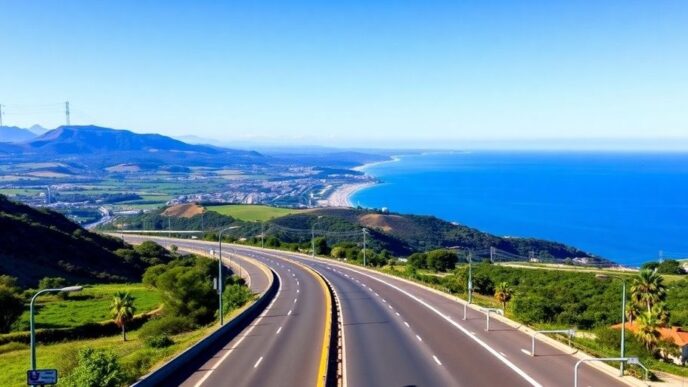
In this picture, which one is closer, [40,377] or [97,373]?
[40,377]

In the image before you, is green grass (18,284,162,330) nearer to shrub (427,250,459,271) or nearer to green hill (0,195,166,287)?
green hill (0,195,166,287)

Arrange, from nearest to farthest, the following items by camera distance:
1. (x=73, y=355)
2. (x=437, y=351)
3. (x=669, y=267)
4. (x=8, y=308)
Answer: (x=73, y=355) < (x=437, y=351) < (x=8, y=308) < (x=669, y=267)

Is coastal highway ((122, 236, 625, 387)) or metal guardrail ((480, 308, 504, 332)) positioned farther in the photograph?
metal guardrail ((480, 308, 504, 332))

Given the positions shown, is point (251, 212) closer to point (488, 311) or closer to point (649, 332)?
point (649, 332)

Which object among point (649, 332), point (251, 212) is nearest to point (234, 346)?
point (649, 332)

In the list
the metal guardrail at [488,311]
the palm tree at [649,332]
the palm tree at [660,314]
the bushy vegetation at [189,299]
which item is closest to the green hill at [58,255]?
the bushy vegetation at [189,299]

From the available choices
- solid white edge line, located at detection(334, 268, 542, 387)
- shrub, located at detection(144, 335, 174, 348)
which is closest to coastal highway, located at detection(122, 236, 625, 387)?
solid white edge line, located at detection(334, 268, 542, 387)
